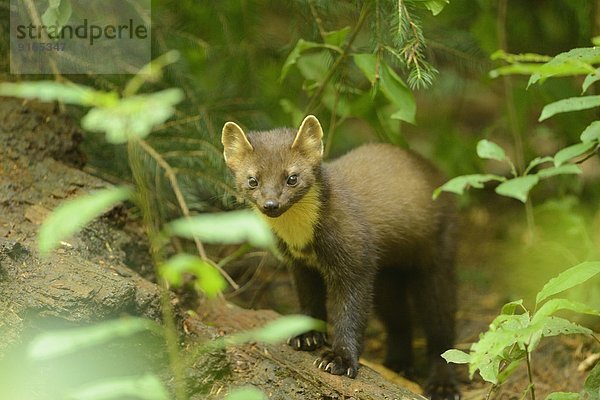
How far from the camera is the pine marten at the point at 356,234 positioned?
Answer: 5.06 m

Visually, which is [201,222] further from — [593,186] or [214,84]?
[593,186]

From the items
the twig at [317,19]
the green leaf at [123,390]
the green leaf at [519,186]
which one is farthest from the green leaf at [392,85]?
the green leaf at [123,390]

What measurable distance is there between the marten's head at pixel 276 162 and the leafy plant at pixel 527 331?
150cm

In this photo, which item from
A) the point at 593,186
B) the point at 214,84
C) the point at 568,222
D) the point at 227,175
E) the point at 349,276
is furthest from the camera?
the point at 593,186

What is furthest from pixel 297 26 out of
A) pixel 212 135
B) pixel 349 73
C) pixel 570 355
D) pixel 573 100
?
pixel 570 355

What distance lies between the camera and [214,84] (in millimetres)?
6707

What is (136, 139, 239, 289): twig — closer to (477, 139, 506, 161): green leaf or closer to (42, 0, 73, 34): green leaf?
(42, 0, 73, 34): green leaf

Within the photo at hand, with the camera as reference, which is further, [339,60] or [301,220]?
[339,60]

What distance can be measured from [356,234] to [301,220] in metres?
0.39

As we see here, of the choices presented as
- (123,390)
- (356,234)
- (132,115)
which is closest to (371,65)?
(356,234)

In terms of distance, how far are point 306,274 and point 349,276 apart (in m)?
0.43

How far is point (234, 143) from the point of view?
526 centimetres

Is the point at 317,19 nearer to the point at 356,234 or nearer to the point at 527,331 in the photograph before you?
the point at 356,234

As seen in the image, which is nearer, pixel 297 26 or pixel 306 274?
pixel 306 274
